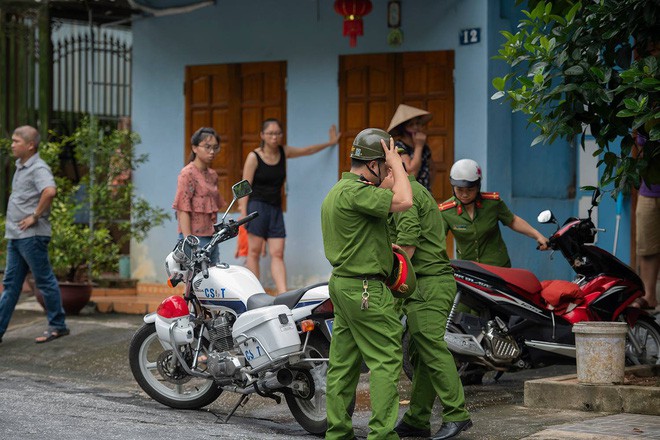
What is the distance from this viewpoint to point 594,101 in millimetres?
7355

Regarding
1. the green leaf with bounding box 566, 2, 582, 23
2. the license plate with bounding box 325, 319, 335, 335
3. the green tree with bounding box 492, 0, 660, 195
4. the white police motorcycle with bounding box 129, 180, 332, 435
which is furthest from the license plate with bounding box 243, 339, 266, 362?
the green leaf with bounding box 566, 2, 582, 23

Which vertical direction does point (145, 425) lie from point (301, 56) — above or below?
below

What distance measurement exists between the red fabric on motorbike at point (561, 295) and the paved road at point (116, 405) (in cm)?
73

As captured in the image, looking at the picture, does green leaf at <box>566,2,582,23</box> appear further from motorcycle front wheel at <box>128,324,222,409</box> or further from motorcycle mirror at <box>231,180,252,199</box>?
motorcycle front wheel at <box>128,324,222,409</box>

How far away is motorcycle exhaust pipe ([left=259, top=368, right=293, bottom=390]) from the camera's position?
25.1ft

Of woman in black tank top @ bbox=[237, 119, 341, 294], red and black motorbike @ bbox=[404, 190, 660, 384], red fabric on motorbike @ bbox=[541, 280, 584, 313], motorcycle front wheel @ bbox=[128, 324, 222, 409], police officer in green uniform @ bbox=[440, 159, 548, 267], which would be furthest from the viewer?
woman in black tank top @ bbox=[237, 119, 341, 294]

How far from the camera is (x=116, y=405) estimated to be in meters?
8.56

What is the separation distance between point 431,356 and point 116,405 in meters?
2.52

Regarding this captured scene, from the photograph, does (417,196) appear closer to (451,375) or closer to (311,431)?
(451,375)

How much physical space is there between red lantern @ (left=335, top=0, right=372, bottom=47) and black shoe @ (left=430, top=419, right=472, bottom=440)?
6.09 m

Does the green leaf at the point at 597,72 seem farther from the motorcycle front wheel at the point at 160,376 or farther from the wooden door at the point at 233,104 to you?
the wooden door at the point at 233,104

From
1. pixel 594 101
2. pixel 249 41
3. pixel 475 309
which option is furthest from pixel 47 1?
pixel 594 101

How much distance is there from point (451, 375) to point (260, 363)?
4.12 feet

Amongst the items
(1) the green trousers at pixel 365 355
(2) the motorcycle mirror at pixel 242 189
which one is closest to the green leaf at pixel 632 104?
(1) the green trousers at pixel 365 355
